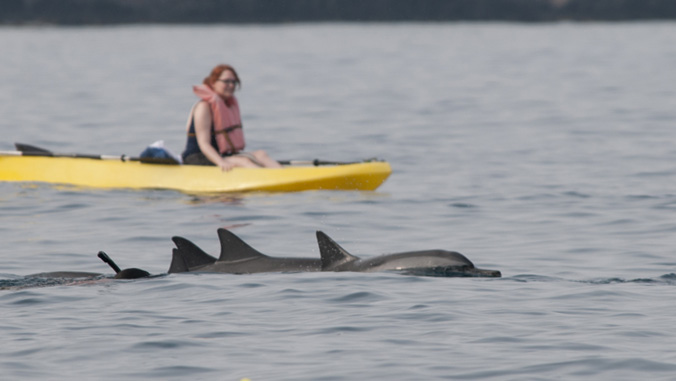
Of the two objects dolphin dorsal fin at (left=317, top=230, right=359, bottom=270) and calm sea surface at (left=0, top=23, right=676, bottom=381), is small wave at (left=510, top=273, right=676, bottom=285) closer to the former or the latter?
calm sea surface at (left=0, top=23, right=676, bottom=381)

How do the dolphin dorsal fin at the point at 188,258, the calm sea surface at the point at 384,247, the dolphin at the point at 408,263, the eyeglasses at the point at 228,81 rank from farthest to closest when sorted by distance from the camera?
the eyeglasses at the point at 228,81, the dolphin dorsal fin at the point at 188,258, the dolphin at the point at 408,263, the calm sea surface at the point at 384,247

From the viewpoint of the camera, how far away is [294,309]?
31.2 feet

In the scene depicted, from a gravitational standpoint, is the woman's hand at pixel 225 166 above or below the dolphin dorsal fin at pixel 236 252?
above

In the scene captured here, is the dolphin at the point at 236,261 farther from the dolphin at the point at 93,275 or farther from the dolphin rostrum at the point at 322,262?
the dolphin at the point at 93,275

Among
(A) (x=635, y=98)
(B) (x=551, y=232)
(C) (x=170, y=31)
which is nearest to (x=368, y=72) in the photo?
(A) (x=635, y=98)

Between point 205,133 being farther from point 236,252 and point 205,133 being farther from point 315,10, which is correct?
point 315,10

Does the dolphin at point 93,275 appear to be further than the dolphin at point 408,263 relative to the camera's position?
Yes

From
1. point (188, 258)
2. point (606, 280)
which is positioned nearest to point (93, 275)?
point (188, 258)

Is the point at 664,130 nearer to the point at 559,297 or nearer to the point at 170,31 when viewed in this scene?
the point at 559,297

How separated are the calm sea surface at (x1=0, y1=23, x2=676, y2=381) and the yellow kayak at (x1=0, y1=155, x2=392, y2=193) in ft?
0.72

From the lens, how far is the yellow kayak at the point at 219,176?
1697 centimetres

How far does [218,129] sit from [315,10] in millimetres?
96142

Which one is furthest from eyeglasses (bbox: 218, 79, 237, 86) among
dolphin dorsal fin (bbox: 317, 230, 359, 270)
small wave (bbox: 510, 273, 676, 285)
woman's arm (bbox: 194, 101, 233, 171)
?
small wave (bbox: 510, 273, 676, 285)

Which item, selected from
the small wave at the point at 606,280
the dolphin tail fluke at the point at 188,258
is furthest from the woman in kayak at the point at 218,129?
the small wave at the point at 606,280
